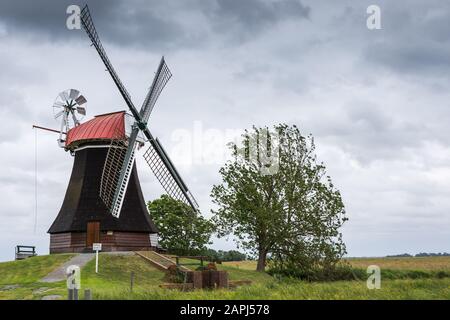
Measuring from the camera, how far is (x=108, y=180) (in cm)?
3634

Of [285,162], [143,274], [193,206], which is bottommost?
[143,274]

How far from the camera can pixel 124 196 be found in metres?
37.4

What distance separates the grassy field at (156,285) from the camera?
17739mm

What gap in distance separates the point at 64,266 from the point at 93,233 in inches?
167

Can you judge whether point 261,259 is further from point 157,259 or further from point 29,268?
point 29,268

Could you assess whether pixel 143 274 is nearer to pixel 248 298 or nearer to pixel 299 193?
pixel 299 193

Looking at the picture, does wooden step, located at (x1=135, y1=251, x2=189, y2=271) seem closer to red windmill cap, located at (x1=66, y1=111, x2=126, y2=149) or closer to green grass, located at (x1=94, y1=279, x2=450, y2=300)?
red windmill cap, located at (x1=66, y1=111, x2=126, y2=149)

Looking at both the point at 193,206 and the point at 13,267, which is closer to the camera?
the point at 13,267

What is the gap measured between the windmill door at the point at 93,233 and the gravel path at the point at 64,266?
1147mm

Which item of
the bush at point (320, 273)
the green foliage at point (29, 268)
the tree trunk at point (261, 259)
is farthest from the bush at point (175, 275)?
A: the tree trunk at point (261, 259)

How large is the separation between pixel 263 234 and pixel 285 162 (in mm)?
5258

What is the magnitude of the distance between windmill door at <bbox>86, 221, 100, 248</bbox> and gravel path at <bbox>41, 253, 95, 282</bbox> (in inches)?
45.2
